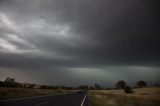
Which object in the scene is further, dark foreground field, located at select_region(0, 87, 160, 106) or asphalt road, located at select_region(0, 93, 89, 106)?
dark foreground field, located at select_region(0, 87, 160, 106)

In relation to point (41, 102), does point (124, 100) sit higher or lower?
lower

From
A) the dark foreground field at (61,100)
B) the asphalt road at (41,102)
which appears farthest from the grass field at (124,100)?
the asphalt road at (41,102)

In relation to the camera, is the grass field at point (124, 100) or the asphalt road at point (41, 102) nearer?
the asphalt road at point (41, 102)

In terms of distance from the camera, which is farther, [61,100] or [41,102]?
[61,100]

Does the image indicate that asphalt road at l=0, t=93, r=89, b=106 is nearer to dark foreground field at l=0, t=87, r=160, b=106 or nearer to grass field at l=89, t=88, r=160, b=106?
dark foreground field at l=0, t=87, r=160, b=106

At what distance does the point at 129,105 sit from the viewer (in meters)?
28.2

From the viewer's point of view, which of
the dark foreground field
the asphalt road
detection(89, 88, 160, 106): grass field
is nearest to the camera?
the asphalt road

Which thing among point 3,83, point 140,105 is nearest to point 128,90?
A: point 3,83

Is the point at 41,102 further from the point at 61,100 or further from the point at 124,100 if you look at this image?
the point at 124,100

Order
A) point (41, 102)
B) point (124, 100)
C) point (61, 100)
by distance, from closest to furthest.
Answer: point (41, 102) → point (61, 100) → point (124, 100)

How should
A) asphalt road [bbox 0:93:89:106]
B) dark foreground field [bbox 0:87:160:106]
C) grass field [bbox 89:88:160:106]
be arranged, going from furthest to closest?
grass field [bbox 89:88:160:106] → dark foreground field [bbox 0:87:160:106] → asphalt road [bbox 0:93:89:106]

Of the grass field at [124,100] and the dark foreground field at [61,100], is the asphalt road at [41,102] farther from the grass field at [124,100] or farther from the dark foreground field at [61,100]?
the grass field at [124,100]

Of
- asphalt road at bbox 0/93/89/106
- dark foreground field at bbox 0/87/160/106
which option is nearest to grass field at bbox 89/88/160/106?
dark foreground field at bbox 0/87/160/106

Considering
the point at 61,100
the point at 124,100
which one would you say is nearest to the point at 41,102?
the point at 61,100
